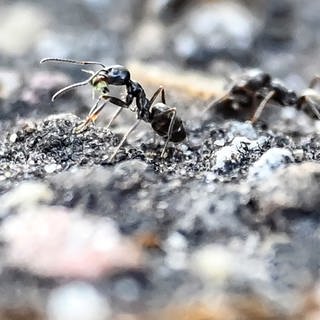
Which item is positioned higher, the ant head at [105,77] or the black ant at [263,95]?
the black ant at [263,95]

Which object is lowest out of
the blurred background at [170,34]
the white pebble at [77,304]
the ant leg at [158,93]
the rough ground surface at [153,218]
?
the white pebble at [77,304]

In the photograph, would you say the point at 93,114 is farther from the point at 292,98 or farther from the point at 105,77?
the point at 292,98

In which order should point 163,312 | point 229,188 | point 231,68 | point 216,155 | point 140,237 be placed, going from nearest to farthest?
point 163,312 → point 140,237 → point 229,188 → point 216,155 → point 231,68

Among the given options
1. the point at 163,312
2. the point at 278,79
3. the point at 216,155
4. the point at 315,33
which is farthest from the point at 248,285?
the point at 315,33

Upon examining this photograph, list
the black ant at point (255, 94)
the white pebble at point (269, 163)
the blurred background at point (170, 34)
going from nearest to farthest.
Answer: the white pebble at point (269, 163), the black ant at point (255, 94), the blurred background at point (170, 34)

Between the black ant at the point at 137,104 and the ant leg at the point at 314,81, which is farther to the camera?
the ant leg at the point at 314,81

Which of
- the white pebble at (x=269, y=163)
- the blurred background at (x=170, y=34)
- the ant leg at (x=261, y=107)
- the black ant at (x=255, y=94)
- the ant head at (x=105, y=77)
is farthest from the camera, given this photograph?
the blurred background at (x=170, y=34)

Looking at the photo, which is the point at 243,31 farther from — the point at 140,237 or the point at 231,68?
the point at 140,237

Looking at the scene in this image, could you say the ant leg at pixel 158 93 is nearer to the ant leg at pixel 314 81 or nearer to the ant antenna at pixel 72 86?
the ant antenna at pixel 72 86

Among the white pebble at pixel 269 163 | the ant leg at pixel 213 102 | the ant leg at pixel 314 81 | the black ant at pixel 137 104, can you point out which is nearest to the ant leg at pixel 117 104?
the black ant at pixel 137 104
